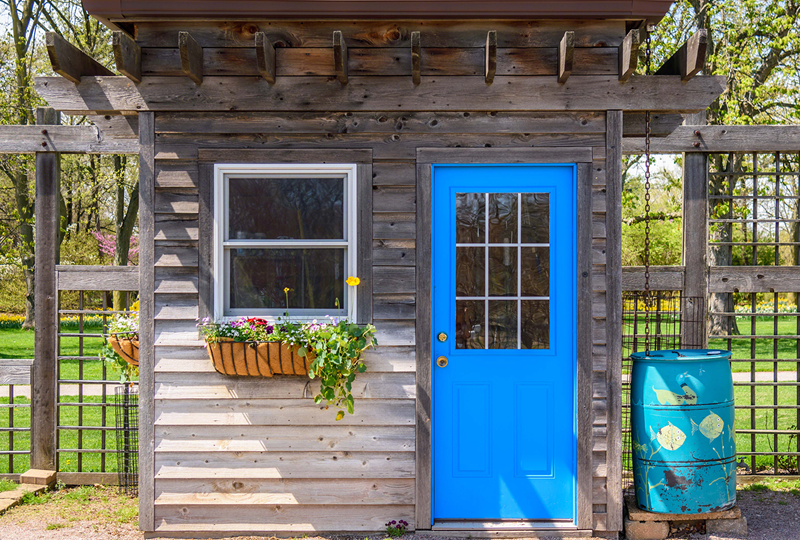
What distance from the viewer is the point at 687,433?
10.2 feet

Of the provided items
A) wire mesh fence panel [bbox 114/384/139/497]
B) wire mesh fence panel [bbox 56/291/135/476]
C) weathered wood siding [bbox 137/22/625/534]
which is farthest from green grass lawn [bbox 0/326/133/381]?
weathered wood siding [bbox 137/22/625/534]

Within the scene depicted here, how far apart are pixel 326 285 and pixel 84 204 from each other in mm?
13745

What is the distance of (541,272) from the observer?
3.31m

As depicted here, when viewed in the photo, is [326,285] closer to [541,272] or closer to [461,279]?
[461,279]

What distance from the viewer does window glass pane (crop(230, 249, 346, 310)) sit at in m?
3.28

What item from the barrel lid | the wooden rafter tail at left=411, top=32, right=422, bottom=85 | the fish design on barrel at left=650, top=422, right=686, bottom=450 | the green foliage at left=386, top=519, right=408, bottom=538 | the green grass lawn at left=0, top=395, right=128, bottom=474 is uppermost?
the wooden rafter tail at left=411, top=32, right=422, bottom=85

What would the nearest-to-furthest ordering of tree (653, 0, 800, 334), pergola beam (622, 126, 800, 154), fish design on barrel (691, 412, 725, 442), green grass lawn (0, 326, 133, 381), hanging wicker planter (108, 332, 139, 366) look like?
fish design on barrel (691, 412, 725, 442) < hanging wicker planter (108, 332, 139, 366) < pergola beam (622, 126, 800, 154) < tree (653, 0, 800, 334) < green grass lawn (0, 326, 133, 381)

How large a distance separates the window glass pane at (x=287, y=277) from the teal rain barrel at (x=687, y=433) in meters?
1.84

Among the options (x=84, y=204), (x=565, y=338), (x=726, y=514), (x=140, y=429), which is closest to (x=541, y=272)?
(x=565, y=338)

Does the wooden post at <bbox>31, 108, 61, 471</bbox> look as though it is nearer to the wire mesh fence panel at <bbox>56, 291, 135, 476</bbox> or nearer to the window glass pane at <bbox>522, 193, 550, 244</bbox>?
the wire mesh fence panel at <bbox>56, 291, 135, 476</bbox>

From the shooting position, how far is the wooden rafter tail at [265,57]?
2.93 m

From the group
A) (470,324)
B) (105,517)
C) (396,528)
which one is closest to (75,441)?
(105,517)

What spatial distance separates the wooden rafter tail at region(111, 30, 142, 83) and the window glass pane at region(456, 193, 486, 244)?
193 centimetres

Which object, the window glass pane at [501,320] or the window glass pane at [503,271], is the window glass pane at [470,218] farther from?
the window glass pane at [501,320]
